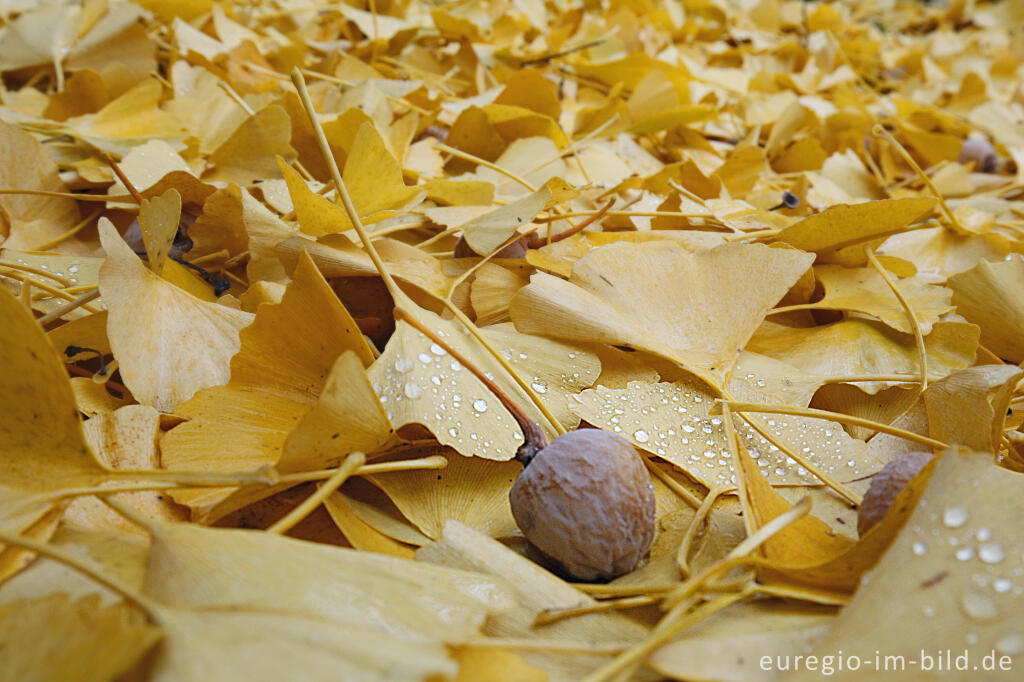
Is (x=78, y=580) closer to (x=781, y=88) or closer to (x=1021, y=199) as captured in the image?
(x=1021, y=199)

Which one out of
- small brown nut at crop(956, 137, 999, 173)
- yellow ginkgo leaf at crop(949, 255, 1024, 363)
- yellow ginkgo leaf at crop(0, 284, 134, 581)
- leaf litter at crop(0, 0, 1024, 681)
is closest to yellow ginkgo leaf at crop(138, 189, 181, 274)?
leaf litter at crop(0, 0, 1024, 681)

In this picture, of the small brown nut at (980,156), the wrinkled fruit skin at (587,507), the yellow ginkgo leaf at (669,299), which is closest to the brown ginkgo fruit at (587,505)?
the wrinkled fruit skin at (587,507)

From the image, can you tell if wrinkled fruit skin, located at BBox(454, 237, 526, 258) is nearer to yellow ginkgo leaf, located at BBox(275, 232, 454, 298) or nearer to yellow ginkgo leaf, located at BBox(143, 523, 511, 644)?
yellow ginkgo leaf, located at BBox(275, 232, 454, 298)

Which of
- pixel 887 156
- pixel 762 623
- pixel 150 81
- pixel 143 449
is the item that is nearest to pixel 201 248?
pixel 143 449

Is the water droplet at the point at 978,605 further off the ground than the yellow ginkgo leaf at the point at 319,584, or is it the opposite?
the yellow ginkgo leaf at the point at 319,584

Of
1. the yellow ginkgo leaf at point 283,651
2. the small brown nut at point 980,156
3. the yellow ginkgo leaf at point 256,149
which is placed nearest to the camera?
the yellow ginkgo leaf at point 283,651

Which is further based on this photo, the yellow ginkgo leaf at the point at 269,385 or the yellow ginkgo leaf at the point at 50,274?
the yellow ginkgo leaf at the point at 50,274

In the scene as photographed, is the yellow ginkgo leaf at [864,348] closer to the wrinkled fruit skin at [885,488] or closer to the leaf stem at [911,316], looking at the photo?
the leaf stem at [911,316]

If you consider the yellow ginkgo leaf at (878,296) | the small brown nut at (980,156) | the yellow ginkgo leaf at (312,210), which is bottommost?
the small brown nut at (980,156)
